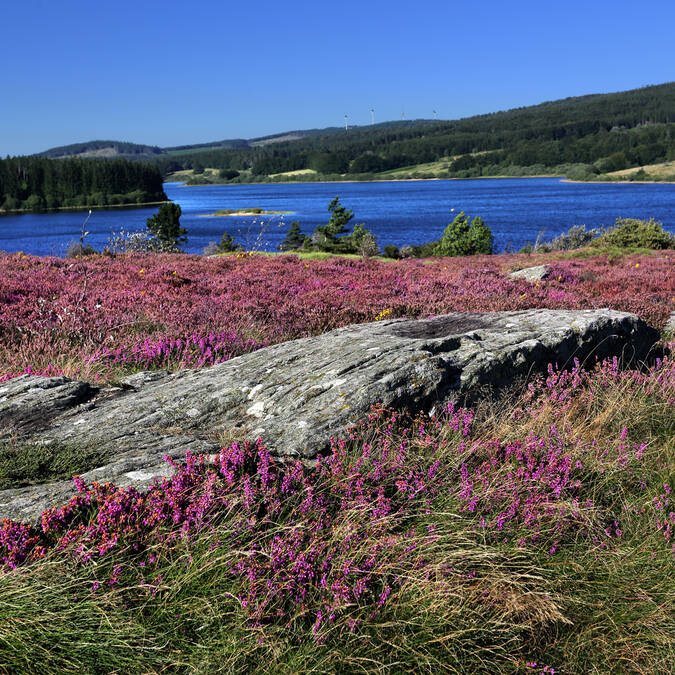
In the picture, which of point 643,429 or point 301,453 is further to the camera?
point 643,429

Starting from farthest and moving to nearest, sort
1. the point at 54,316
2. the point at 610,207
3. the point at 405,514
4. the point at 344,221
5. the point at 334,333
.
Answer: the point at 610,207 < the point at 344,221 < the point at 54,316 < the point at 334,333 < the point at 405,514

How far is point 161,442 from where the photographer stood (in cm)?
348

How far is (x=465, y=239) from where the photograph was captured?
4044cm

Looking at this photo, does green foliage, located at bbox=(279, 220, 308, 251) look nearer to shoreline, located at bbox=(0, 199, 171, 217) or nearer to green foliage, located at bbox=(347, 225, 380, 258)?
green foliage, located at bbox=(347, 225, 380, 258)

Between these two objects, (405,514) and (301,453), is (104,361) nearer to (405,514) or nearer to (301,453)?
(301,453)

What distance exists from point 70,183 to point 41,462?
195 metres

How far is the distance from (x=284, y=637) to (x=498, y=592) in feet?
3.51

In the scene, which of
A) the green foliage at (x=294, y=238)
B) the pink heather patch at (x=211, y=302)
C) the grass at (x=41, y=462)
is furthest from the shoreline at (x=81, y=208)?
the grass at (x=41, y=462)

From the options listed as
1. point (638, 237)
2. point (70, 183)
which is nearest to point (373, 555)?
point (638, 237)

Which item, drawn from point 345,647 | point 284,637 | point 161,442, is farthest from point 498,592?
point 161,442

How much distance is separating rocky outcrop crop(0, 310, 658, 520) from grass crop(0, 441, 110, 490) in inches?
4.1

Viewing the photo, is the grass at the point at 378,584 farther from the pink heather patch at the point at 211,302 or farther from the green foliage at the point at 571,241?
the green foliage at the point at 571,241

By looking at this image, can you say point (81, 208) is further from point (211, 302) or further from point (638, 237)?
point (211, 302)

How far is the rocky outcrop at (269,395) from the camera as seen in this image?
3432 mm
